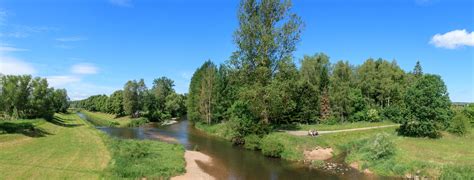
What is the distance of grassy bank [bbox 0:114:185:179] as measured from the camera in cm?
2417

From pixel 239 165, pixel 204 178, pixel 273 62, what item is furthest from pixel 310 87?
pixel 204 178

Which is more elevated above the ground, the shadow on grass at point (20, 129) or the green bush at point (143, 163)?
the shadow on grass at point (20, 129)

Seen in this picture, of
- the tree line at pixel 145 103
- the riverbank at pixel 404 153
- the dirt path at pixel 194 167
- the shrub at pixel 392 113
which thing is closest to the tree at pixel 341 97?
the shrub at pixel 392 113

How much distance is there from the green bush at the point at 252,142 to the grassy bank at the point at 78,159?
994 centimetres

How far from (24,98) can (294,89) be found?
5683cm

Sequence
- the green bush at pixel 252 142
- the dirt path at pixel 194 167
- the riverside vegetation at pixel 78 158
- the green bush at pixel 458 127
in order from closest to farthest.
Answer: the riverside vegetation at pixel 78 158
the dirt path at pixel 194 167
the green bush at pixel 458 127
the green bush at pixel 252 142

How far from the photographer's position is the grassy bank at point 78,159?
2417 centimetres

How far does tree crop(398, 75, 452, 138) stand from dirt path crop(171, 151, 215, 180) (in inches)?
1046

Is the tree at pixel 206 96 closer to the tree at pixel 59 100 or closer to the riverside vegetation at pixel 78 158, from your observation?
the riverside vegetation at pixel 78 158

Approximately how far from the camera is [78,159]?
29297 mm

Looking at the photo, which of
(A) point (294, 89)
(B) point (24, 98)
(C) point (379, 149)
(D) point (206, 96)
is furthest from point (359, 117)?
(B) point (24, 98)

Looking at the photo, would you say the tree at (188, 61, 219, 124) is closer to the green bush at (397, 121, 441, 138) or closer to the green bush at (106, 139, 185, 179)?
the green bush at (106, 139, 185, 179)

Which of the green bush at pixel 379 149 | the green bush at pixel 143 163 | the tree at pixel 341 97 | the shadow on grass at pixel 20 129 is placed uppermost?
the tree at pixel 341 97

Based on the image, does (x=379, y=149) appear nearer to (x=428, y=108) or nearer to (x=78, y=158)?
(x=428, y=108)
